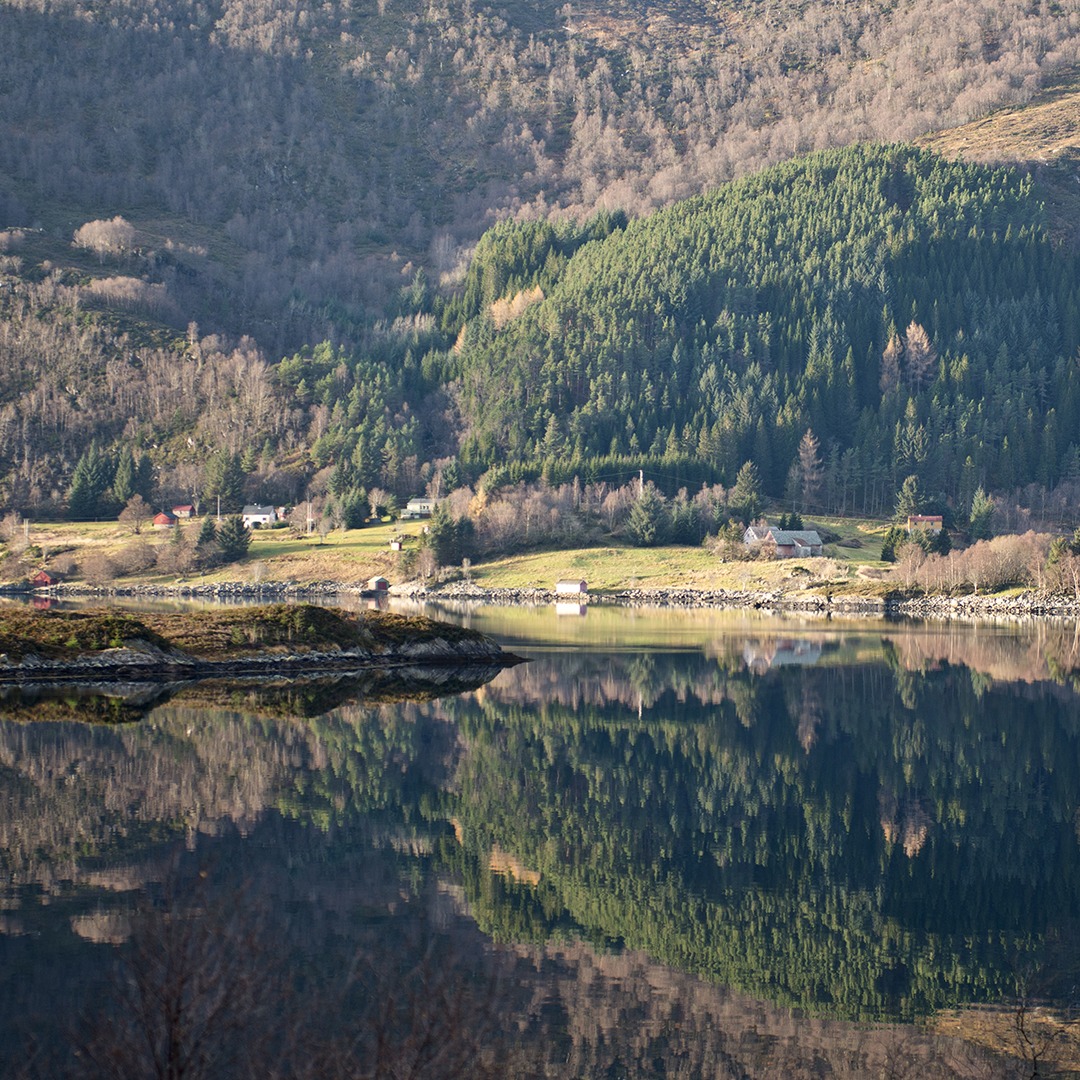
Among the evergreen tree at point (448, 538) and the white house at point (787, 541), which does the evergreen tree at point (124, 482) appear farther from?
the white house at point (787, 541)

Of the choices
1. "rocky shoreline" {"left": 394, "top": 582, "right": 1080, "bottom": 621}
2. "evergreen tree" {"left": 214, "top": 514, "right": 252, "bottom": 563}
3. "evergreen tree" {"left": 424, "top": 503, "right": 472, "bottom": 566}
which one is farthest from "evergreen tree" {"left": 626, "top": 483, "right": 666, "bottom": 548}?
"evergreen tree" {"left": 214, "top": 514, "right": 252, "bottom": 563}

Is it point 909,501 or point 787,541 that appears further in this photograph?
point 909,501

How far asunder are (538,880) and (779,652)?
4946 centimetres

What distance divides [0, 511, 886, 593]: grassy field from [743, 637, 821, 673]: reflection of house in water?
50.5 m

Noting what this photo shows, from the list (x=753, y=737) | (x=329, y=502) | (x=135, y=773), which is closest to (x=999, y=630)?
(x=753, y=737)

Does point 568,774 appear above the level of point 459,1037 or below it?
below

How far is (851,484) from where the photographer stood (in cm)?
19088

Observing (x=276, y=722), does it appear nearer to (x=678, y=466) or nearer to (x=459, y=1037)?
(x=459, y=1037)

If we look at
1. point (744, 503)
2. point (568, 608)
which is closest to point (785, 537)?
point (744, 503)

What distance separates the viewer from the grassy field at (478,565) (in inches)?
5389

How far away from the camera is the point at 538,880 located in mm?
27188

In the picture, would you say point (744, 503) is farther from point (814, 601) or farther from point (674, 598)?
point (814, 601)

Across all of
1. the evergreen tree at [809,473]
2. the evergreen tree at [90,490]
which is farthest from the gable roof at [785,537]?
the evergreen tree at [90,490]

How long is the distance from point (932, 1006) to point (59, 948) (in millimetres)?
12948
